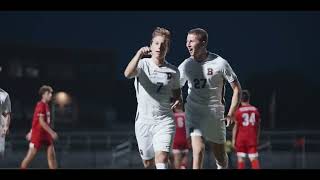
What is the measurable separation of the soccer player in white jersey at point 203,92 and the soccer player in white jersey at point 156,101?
1.28 feet

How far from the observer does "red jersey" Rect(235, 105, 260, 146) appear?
11047 mm

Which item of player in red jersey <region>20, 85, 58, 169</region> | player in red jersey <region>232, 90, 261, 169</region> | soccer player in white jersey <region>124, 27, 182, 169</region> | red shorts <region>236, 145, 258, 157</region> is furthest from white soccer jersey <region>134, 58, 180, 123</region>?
red shorts <region>236, 145, 258, 157</region>

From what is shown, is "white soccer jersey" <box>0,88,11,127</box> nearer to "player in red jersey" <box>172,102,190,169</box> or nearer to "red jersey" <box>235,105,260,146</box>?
"player in red jersey" <box>172,102,190,169</box>

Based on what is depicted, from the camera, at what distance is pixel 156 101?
7.75 meters

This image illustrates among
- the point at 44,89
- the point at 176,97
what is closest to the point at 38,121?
the point at 44,89

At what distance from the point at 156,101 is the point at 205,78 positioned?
75 cm

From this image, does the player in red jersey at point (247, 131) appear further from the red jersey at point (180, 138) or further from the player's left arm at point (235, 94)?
the player's left arm at point (235, 94)

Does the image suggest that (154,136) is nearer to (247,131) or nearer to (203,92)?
(203,92)

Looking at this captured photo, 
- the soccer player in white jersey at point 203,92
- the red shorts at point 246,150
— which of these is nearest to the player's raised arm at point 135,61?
the soccer player in white jersey at point 203,92

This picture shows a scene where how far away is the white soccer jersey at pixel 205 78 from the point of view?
323 inches

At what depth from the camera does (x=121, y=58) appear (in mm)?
A: 11141
